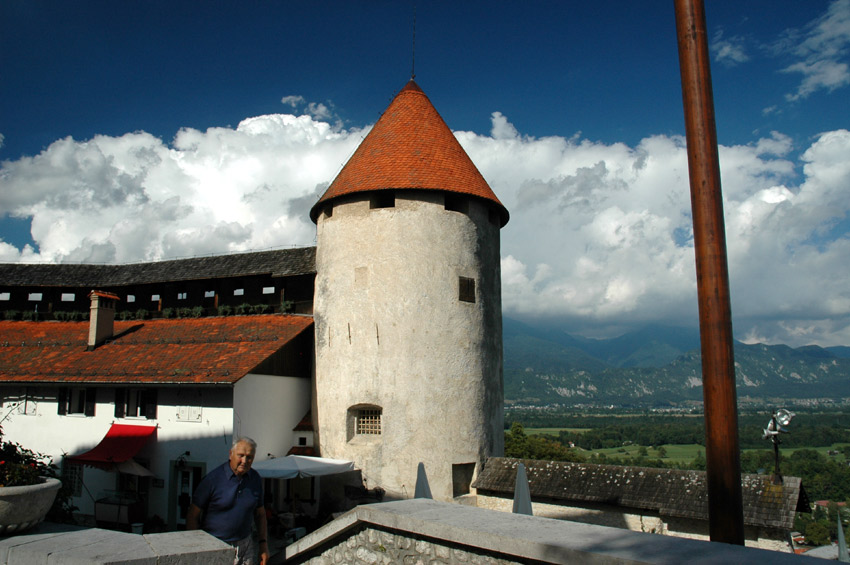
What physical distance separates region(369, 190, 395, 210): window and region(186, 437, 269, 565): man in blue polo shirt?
1237 cm

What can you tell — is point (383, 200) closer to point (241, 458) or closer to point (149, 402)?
point (149, 402)

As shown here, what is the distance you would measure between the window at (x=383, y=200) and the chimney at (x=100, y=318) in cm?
924

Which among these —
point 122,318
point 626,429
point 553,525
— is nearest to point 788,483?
point 553,525

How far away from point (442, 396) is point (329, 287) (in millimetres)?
4408

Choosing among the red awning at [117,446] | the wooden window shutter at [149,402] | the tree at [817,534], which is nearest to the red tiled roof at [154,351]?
the wooden window shutter at [149,402]

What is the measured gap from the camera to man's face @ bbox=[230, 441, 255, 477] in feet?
17.5

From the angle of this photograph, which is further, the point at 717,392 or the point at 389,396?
the point at 389,396

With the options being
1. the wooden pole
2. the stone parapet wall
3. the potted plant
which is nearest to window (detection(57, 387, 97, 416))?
the stone parapet wall

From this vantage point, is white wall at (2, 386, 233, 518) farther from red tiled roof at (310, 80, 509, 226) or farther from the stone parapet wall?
the stone parapet wall

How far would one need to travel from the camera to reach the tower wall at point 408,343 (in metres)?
15.9

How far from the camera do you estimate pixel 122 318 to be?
21.6 m

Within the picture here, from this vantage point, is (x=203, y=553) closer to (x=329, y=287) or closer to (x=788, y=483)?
(x=788, y=483)

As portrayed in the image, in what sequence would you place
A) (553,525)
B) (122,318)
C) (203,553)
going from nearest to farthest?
(203,553), (553,525), (122,318)

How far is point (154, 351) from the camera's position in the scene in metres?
18.0
